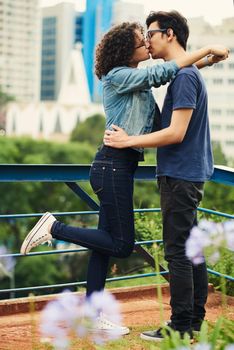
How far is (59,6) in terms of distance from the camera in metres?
173

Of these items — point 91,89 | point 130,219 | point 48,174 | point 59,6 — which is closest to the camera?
point 130,219

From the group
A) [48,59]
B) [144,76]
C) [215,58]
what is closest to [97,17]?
[48,59]

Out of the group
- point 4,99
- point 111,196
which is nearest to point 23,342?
point 111,196

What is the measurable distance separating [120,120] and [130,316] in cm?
120

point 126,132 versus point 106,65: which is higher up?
point 106,65

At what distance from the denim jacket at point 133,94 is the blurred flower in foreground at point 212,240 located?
44.3 inches

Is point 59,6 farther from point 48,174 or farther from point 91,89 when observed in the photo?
point 48,174

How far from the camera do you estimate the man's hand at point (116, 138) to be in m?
3.10

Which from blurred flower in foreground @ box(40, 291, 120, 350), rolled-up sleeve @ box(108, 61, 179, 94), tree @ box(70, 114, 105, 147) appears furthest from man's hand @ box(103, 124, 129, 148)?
tree @ box(70, 114, 105, 147)

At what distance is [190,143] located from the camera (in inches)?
122

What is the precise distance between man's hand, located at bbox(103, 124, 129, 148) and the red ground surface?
767 millimetres

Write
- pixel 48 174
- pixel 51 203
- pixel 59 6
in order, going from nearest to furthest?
pixel 48 174 < pixel 51 203 < pixel 59 6

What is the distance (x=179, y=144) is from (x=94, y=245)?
1.79ft

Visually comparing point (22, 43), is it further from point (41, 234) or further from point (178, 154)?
point (178, 154)
